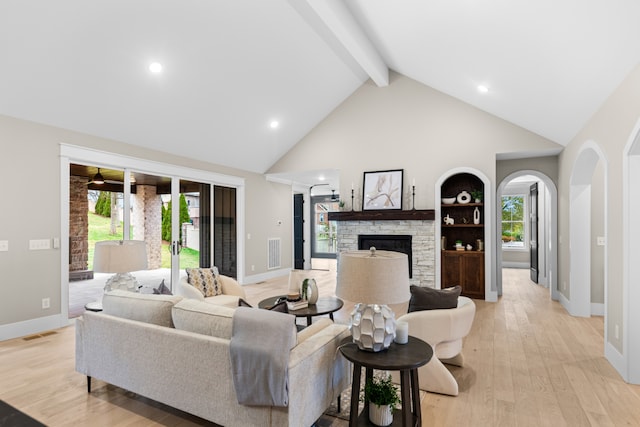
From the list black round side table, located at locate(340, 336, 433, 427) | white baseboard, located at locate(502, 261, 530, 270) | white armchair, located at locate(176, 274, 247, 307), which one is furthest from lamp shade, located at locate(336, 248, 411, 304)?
white baseboard, located at locate(502, 261, 530, 270)

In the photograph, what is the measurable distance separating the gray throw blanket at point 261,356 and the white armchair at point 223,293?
2.14 metres

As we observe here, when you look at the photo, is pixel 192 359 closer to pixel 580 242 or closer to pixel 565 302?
pixel 580 242

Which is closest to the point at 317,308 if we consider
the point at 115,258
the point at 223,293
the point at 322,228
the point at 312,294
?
the point at 312,294

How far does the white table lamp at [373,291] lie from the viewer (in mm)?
1914

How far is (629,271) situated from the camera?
2.80 m

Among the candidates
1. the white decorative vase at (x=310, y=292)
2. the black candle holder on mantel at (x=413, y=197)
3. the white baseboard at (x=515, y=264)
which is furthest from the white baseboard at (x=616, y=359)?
the white baseboard at (x=515, y=264)

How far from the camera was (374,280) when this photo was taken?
191 centimetres

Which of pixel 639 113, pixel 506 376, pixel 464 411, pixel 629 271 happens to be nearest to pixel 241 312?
pixel 464 411

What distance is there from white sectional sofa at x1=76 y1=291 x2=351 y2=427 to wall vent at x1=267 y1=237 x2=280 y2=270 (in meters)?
5.47

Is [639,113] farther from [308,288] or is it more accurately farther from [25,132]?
[25,132]

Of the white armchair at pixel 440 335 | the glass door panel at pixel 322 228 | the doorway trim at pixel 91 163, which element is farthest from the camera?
the glass door panel at pixel 322 228

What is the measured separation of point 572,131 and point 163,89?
540 cm

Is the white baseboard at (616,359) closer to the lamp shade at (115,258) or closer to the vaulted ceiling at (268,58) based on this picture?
the vaulted ceiling at (268,58)

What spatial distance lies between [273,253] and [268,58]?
15.1 ft
